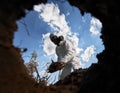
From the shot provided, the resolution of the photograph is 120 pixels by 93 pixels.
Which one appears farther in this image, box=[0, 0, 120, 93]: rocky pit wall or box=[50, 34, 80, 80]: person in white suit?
box=[50, 34, 80, 80]: person in white suit

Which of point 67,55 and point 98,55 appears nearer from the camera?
point 98,55

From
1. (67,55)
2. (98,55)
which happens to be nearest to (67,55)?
(67,55)

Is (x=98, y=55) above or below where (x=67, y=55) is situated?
below

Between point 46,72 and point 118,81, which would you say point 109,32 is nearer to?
point 118,81

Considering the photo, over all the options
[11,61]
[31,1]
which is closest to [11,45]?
[11,61]

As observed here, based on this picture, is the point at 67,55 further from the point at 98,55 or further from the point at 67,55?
the point at 98,55

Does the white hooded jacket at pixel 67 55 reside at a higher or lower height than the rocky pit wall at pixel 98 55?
higher

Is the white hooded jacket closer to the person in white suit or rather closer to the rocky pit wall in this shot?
the person in white suit

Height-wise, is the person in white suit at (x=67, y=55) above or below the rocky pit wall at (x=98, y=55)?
above

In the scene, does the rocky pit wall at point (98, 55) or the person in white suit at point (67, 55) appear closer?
the rocky pit wall at point (98, 55)

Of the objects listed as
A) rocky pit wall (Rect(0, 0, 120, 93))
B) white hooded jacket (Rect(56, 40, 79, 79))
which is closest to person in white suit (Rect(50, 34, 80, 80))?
white hooded jacket (Rect(56, 40, 79, 79))

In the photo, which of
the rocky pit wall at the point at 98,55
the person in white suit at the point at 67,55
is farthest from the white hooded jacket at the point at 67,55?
the rocky pit wall at the point at 98,55

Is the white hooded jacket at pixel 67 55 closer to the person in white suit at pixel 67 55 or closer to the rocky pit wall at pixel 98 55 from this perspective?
the person in white suit at pixel 67 55

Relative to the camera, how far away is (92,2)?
3.55m
